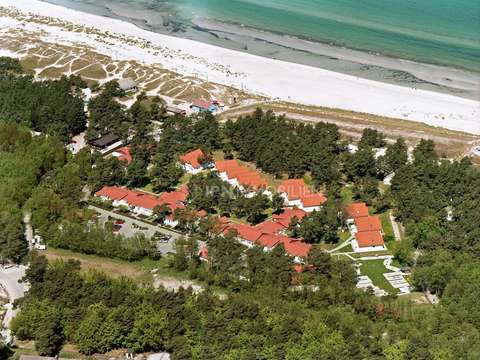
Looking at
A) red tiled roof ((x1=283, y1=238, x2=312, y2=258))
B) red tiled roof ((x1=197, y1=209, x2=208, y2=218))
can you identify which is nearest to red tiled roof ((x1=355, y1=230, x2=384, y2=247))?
red tiled roof ((x1=283, y1=238, x2=312, y2=258))

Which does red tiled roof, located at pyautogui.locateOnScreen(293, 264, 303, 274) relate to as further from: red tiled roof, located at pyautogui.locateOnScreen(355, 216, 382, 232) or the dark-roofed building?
the dark-roofed building

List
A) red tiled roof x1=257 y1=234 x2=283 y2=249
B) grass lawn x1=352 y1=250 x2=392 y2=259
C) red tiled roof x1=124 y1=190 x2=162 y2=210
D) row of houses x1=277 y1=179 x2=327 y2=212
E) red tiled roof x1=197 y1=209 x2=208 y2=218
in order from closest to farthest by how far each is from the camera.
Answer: red tiled roof x1=257 y1=234 x2=283 y2=249 < grass lawn x1=352 y1=250 x2=392 y2=259 < red tiled roof x1=197 y1=209 x2=208 y2=218 < red tiled roof x1=124 y1=190 x2=162 y2=210 < row of houses x1=277 y1=179 x2=327 y2=212

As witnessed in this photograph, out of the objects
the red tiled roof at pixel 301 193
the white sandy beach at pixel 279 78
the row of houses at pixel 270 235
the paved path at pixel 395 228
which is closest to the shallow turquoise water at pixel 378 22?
the white sandy beach at pixel 279 78

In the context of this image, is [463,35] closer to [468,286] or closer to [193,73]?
[193,73]

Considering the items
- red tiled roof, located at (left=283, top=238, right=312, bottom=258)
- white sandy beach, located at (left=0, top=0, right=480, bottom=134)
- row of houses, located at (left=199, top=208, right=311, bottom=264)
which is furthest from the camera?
white sandy beach, located at (left=0, top=0, right=480, bottom=134)

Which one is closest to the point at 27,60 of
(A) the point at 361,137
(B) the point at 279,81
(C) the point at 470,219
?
(B) the point at 279,81
